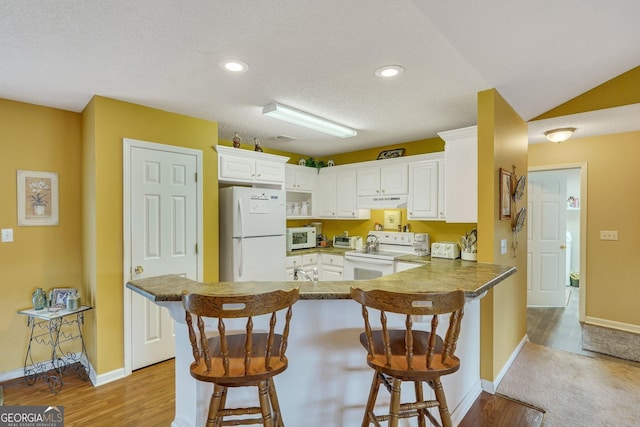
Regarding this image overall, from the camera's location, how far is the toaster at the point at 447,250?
354 cm

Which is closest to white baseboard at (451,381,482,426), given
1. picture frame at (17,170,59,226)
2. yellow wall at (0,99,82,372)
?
yellow wall at (0,99,82,372)

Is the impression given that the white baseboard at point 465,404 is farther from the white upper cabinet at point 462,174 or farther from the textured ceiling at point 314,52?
the textured ceiling at point 314,52

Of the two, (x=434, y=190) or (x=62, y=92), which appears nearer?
(x=62, y=92)

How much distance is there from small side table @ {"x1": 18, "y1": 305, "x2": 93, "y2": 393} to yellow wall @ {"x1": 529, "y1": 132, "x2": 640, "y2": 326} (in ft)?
18.1

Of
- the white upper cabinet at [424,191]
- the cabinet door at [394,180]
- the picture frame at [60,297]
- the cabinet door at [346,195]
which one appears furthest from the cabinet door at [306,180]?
the picture frame at [60,297]

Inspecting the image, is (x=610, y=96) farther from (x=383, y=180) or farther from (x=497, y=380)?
(x=497, y=380)

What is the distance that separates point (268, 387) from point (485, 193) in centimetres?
208

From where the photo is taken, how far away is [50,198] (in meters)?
2.92

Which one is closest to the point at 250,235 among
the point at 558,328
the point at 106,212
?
the point at 106,212

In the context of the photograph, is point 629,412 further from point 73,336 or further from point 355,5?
point 73,336

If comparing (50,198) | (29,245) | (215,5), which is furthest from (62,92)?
(215,5)

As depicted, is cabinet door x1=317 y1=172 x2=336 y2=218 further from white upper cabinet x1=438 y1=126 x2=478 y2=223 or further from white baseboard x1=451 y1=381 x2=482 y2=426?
white baseboard x1=451 y1=381 x2=482 y2=426

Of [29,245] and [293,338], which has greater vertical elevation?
[29,245]

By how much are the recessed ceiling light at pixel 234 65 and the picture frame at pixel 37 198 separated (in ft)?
6.76
